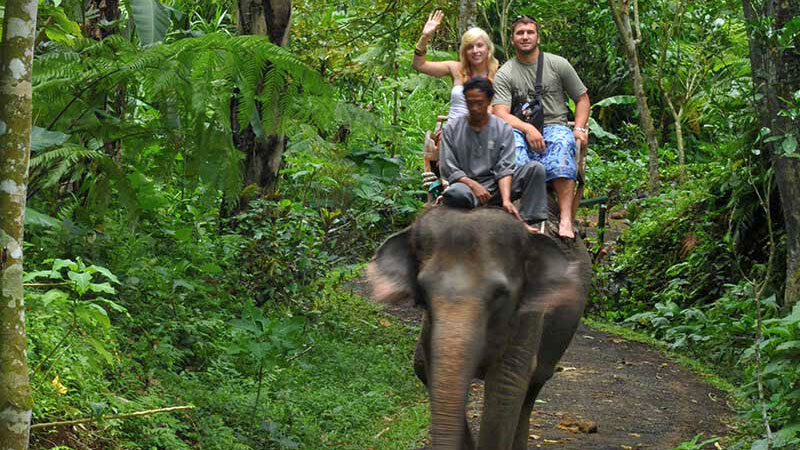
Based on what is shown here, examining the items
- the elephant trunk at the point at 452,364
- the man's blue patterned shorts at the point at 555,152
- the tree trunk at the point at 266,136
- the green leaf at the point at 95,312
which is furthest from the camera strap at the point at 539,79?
the tree trunk at the point at 266,136

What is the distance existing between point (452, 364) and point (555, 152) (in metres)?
2.60

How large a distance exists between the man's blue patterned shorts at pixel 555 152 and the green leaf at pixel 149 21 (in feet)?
8.15

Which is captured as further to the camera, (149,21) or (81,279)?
(149,21)

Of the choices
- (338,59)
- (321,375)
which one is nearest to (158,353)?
(321,375)

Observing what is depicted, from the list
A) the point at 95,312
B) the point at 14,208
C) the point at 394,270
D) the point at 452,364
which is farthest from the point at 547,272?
the point at 14,208

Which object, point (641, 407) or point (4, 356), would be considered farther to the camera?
point (641, 407)

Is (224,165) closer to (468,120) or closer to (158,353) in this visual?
(158,353)

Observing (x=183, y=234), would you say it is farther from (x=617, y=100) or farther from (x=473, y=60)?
(x=617, y=100)

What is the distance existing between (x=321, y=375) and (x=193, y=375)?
6.22 ft

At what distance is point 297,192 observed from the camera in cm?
1313

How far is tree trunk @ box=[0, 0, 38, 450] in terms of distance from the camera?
4.82 m

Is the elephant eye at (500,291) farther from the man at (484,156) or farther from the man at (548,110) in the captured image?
the man at (548,110)

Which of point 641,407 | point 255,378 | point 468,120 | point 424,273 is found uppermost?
point 468,120

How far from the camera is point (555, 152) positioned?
7410 millimetres
